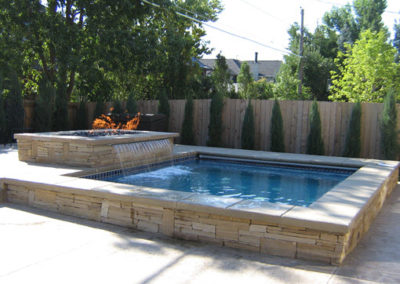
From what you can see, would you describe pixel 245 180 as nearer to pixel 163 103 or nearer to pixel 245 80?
pixel 163 103

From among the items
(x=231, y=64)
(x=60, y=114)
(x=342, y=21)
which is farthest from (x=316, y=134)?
(x=231, y=64)

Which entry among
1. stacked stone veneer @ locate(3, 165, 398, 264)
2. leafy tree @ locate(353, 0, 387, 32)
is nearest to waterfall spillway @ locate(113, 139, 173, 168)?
stacked stone veneer @ locate(3, 165, 398, 264)

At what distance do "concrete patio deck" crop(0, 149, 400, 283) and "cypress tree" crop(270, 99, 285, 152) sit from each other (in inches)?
248

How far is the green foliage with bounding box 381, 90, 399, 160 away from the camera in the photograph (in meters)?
8.93

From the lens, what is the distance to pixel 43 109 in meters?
12.7

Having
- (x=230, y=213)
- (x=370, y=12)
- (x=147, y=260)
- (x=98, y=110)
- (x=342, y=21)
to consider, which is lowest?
(x=147, y=260)

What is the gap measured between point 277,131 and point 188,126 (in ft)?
9.88

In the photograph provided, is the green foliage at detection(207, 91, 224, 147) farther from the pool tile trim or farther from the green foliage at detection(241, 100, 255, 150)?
the pool tile trim

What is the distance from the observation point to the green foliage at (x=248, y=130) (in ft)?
36.1

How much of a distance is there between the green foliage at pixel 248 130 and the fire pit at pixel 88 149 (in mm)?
3730

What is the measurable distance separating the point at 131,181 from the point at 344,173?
14.8 feet

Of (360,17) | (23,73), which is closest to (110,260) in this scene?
(23,73)

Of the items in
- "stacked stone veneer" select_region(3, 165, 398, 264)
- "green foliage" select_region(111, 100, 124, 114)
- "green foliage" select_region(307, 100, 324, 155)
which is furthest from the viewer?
"green foliage" select_region(111, 100, 124, 114)

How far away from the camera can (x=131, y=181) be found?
6.77 metres
